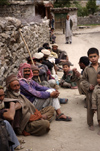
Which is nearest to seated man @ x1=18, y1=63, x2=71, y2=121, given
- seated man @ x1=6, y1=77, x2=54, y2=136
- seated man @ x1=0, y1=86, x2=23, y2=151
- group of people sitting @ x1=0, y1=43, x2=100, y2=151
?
group of people sitting @ x1=0, y1=43, x2=100, y2=151

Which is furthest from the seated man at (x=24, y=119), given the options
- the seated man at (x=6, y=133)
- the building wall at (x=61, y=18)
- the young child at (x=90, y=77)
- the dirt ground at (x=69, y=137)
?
the building wall at (x=61, y=18)

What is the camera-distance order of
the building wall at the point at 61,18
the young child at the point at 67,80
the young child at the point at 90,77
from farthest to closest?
the building wall at the point at 61,18
the young child at the point at 67,80
the young child at the point at 90,77

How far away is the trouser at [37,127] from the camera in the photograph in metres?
3.57

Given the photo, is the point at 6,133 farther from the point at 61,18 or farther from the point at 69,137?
the point at 61,18

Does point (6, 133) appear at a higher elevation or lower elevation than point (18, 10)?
lower

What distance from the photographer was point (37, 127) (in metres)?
3.59

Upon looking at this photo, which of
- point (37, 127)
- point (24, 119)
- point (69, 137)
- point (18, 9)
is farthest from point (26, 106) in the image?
point (18, 9)

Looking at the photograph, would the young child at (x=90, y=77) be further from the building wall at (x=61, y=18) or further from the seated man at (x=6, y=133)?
the building wall at (x=61, y=18)

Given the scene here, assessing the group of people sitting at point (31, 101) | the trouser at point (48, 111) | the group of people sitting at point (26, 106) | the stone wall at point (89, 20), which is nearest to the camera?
the group of people sitting at point (26, 106)

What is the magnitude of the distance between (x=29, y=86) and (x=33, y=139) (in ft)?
3.20

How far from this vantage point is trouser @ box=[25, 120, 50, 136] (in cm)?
357

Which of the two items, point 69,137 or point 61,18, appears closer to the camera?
point 69,137

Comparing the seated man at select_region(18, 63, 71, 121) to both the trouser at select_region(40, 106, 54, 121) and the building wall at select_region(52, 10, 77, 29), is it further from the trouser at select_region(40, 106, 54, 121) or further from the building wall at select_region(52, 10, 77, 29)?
the building wall at select_region(52, 10, 77, 29)

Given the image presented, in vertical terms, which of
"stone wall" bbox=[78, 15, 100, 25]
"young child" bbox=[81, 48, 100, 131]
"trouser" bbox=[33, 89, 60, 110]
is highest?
"stone wall" bbox=[78, 15, 100, 25]
